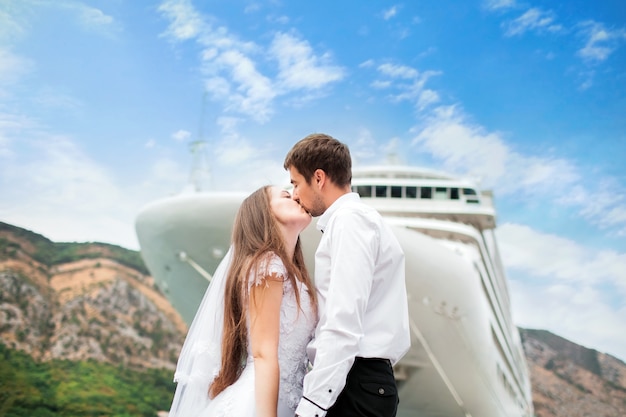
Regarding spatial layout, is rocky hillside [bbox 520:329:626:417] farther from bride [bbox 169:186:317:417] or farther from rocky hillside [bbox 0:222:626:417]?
bride [bbox 169:186:317:417]

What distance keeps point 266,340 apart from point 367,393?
381 millimetres

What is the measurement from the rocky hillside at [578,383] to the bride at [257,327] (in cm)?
2804

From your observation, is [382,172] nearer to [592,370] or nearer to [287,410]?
[287,410]

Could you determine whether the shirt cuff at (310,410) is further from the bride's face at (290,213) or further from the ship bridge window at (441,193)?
the ship bridge window at (441,193)

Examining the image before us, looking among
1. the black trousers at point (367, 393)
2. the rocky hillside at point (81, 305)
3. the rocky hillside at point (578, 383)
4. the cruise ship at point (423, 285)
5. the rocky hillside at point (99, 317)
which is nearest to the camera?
the black trousers at point (367, 393)

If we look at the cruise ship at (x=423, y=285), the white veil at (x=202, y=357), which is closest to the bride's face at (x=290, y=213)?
the white veil at (x=202, y=357)

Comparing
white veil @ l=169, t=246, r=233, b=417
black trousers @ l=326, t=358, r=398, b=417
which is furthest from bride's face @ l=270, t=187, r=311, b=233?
black trousers @ l=326, t=358, r=398, b=417

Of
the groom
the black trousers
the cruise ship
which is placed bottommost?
the black trousers

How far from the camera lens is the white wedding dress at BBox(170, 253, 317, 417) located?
198cm

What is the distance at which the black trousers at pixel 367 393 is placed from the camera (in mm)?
1738

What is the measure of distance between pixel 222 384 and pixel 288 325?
31cm

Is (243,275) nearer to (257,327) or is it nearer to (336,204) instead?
(257,327)

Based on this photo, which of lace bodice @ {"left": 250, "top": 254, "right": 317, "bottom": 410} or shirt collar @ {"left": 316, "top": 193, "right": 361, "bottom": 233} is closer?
shirt collar @ {"left": 316, "top": 193, "right": 361, "bottom": 233}

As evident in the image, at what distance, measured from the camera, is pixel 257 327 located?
6.39 ft
